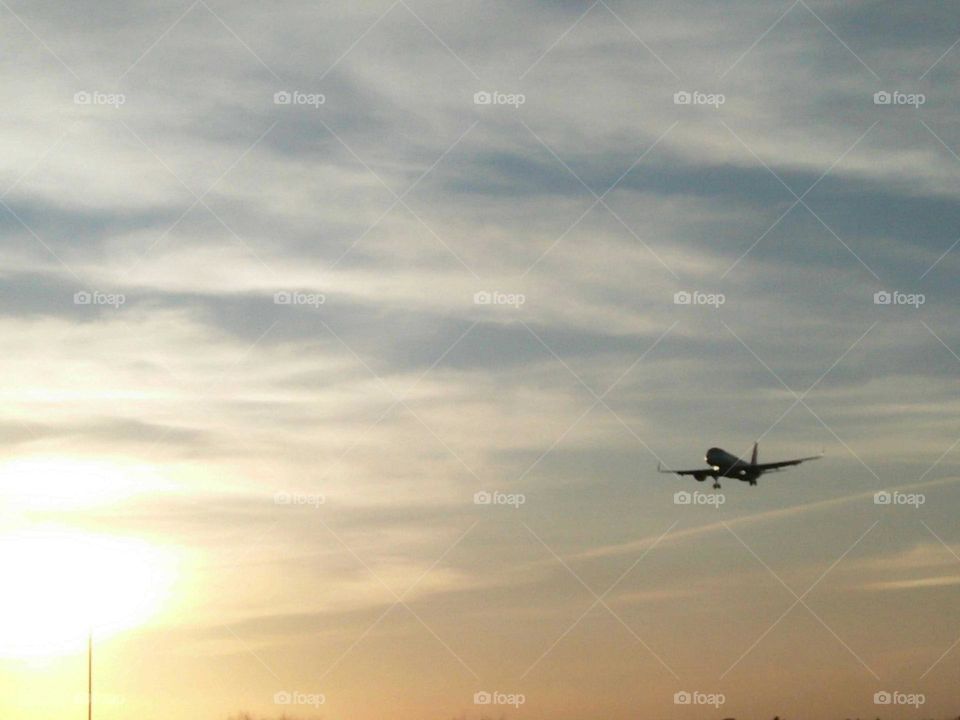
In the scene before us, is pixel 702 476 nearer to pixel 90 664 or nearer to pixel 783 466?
pixel 783 466

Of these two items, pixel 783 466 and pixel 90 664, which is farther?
pixel 783 466

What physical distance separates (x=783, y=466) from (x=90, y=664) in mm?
67702

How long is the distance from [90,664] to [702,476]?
2637 inches

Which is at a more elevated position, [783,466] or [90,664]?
[783,466]

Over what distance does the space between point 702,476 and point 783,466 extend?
893 cm

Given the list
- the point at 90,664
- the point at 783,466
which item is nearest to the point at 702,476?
the point at 783,466

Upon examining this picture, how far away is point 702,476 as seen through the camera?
13650 centimetres

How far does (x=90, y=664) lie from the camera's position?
87562 mm

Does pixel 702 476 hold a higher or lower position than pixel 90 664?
higher

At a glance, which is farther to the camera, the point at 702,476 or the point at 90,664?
the point at 702,476

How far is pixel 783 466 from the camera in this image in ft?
428
